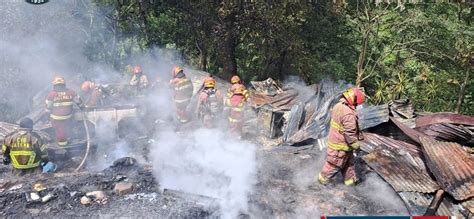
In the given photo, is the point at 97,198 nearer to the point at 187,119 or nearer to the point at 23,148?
the point at 23,148

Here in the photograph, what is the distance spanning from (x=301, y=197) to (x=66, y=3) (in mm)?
11133

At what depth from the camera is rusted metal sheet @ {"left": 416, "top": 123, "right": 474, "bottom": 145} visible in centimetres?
718

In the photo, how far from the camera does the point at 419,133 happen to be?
7457mm

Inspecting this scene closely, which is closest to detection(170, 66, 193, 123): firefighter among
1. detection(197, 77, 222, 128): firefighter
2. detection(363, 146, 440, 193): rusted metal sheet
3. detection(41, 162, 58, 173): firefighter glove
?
detection(197, 77, 222, 128): firefighter

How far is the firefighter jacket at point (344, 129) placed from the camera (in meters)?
6.05

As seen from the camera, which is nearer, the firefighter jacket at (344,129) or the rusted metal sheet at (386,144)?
the firefighter jacket at (344,129)

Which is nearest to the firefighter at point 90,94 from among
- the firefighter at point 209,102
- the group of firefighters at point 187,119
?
the group of firefighters at point 187,119

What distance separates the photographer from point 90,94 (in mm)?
10125

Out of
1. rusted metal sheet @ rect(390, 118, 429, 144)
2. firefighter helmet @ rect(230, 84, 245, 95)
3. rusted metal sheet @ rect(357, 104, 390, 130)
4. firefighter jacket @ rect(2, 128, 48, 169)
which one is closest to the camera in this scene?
firefighter jacket @ rect(2, 128, 48, 169)

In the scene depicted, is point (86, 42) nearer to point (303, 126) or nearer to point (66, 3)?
point (66, 3)

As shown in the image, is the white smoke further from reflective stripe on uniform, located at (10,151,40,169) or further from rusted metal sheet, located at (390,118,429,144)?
rusted metal sheet, located at (390,118,429,144)

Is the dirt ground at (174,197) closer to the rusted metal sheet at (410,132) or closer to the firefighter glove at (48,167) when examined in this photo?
the firefighter glove at (48,167)

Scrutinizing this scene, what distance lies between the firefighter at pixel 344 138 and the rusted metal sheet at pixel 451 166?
3.99ft

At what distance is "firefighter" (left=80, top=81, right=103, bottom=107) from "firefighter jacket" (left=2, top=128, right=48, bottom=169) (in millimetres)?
3108
